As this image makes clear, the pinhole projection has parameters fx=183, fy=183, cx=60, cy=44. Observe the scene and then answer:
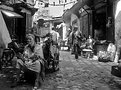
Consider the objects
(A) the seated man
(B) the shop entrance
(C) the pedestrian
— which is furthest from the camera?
(B) the shop entrance

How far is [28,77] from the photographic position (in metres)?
6.57

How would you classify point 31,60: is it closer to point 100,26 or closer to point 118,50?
point 118,50

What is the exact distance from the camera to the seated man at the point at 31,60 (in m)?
5.79

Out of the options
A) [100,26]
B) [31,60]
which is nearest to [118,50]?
[100,26]

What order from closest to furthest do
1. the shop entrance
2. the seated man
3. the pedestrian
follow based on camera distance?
the seated man, the pedestrian, the shop entrance

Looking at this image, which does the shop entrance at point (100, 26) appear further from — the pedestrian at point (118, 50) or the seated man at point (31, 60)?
the seated man at point (31, 60)

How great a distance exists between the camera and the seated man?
5785mm

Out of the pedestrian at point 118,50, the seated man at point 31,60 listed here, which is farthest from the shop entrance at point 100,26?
the seated man at point 31,60

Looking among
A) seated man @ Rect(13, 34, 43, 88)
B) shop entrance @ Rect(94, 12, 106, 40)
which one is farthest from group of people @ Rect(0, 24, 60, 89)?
shop entrance @ Rect(94, 12, 106, 40)

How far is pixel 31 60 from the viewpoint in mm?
5938

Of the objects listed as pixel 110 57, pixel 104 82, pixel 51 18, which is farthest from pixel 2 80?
pixel 51 18

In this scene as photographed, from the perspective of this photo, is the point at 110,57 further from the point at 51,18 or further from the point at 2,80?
the point at 51,18

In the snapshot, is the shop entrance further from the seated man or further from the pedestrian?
the seated man

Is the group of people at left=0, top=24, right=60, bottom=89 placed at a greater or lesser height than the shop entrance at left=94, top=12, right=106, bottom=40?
lesser
